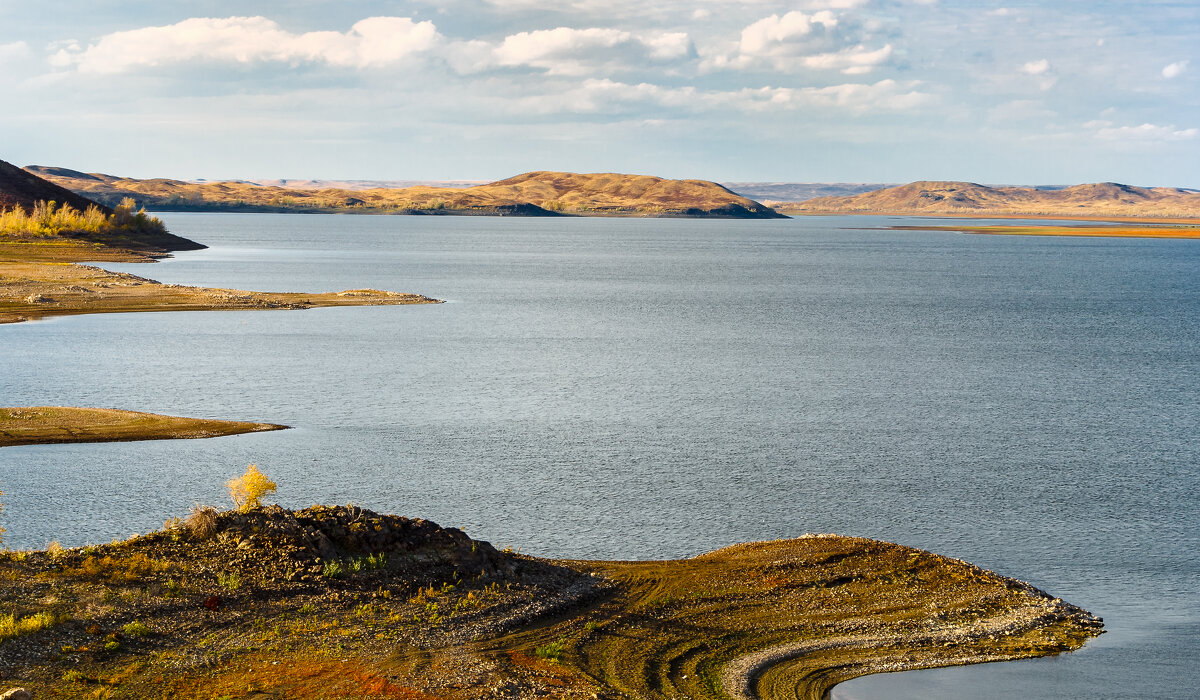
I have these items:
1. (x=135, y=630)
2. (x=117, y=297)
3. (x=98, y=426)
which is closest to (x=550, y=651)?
(x=135, y=630)

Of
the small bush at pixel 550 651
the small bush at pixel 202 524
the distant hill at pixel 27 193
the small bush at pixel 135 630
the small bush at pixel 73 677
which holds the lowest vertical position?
the small bush at pixel 550 651

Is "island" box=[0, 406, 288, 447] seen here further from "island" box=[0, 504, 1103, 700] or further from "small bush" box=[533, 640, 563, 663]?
"small bush" box=[533, 640, 563, 663]

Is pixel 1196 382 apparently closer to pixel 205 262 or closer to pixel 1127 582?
pixel 1127 582

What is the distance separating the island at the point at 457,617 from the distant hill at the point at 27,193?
179 meters

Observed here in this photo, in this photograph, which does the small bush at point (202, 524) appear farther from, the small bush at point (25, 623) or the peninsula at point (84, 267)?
the peninsula at point (84, 267)

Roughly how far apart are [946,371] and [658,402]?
23.6 m

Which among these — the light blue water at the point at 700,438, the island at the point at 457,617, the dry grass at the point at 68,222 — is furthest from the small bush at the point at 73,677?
the dry grass at the point at 68,222

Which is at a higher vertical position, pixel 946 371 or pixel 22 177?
pixel 22 177

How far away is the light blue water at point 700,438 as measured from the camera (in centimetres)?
3334

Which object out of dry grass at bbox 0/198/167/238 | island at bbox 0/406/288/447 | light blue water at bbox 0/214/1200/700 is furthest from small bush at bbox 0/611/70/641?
dry grass at bbox 0/198/167/238

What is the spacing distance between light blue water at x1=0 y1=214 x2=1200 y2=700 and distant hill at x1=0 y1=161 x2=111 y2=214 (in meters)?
113

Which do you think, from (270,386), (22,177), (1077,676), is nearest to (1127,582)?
(1077,676)

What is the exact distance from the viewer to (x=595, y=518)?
36.0 meters

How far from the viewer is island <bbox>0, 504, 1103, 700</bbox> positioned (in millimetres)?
21938
